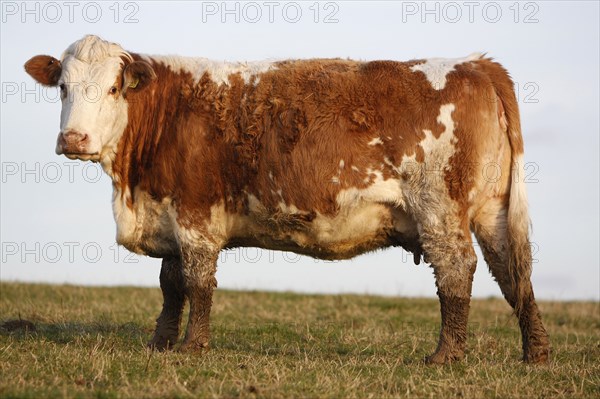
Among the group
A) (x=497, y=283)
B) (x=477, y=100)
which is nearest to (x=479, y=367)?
(x=497, y=283)

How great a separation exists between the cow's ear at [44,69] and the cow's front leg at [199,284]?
8.73 ft

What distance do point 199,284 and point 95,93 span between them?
94.1 inches

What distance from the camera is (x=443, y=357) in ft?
30.4

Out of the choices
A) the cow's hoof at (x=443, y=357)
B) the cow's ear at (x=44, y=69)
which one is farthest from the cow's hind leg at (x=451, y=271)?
the cow's ear at (x=44, y=69)

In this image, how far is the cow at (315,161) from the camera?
30.7 ft

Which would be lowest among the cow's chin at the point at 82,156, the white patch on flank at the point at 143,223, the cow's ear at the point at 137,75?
the white patch on flank at the point at 143,223

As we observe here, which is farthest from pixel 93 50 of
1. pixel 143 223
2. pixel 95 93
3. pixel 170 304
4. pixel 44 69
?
pixel 170 304

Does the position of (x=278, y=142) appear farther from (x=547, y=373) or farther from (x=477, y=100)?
(x=547, y=373)

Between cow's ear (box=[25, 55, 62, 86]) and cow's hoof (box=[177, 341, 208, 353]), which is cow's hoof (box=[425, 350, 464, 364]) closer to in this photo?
cow's hoof (box=[177, 341, 208, 353])

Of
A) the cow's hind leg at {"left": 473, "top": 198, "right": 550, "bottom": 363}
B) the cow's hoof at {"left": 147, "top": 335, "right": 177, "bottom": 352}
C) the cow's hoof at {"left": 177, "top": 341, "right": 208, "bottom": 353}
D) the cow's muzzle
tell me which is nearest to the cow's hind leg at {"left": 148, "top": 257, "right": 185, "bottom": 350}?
the cow's hoof at {"left": 147, "top": 335, "right": 177, "bottom": 352}

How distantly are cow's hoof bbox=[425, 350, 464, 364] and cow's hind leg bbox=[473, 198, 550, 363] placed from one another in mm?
866

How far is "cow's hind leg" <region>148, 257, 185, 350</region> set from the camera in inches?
403

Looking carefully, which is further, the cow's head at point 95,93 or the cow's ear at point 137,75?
the cow's ear at point 137,75

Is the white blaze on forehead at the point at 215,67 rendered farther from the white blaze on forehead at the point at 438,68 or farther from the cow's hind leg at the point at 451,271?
the cow's hind leg at the point at 451,271
